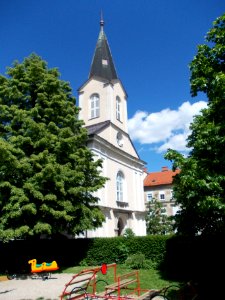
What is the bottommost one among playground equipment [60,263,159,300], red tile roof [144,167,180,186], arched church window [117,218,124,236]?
playground equipment [60,263,159,300]

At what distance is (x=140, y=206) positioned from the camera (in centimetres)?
3341

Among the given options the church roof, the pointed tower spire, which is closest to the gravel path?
the church roof

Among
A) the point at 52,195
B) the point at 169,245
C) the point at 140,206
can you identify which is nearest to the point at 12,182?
the point at 52,195

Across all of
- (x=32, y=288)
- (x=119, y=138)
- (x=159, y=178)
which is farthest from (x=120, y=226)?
(x=159, y=178)

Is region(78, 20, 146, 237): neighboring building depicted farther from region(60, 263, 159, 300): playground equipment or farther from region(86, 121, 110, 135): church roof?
region(60, 263, 159, 300): playground equipment

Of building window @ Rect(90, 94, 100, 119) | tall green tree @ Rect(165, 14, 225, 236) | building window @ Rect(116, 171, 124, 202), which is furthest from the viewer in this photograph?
building window @ Rect(90, 94, 100, 119)

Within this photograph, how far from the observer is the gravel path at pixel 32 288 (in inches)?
426

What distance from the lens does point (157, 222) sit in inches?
1585

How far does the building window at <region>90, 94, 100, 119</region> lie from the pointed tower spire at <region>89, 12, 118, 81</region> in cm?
280

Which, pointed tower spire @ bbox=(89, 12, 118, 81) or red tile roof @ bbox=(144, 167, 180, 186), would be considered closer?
pointed tower spire @ bbox=(89, 12, 118, 81)

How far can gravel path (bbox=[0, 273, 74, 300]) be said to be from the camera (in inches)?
426

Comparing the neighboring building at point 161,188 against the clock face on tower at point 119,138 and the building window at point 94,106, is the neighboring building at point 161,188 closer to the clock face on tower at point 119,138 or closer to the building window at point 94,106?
Result: the clock face on tower at point 119,138

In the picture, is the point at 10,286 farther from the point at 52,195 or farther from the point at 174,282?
the point at 174,282

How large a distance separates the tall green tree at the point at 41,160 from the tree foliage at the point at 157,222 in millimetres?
22368
